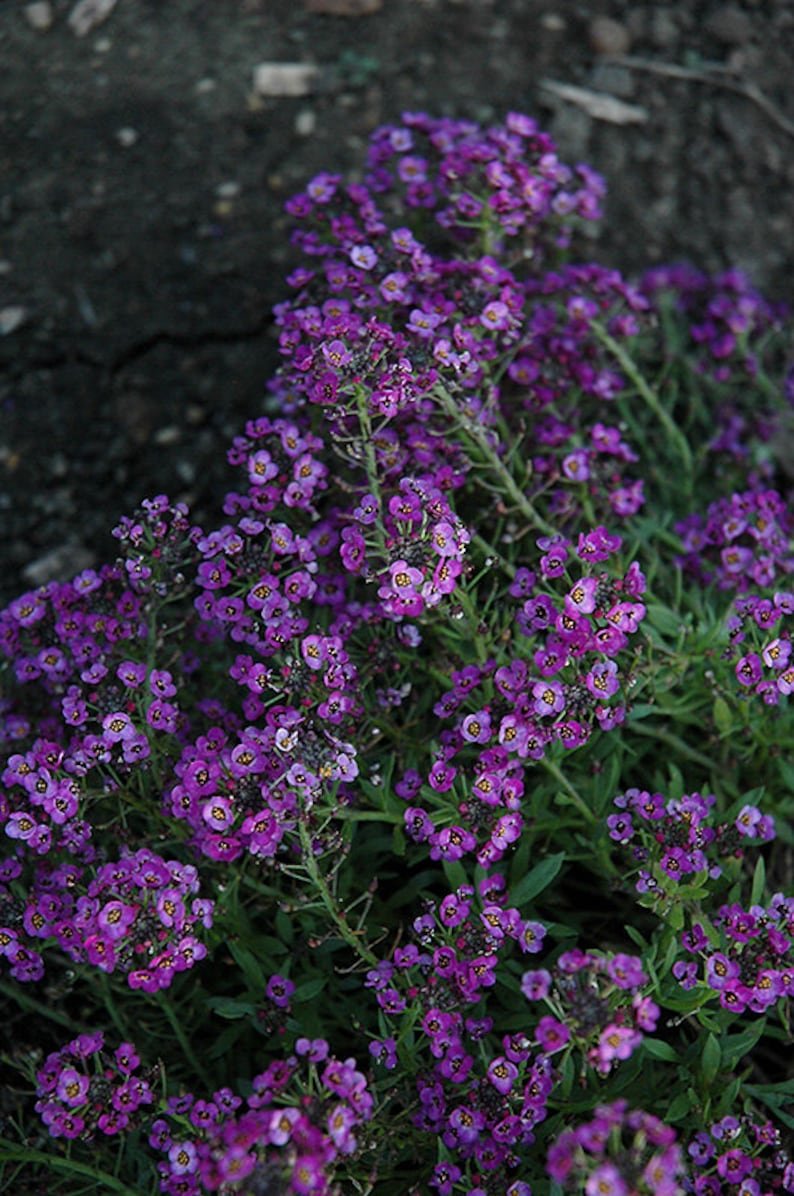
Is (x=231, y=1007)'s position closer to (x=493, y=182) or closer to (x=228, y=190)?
(x=493, y=182)

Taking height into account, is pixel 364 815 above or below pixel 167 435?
above

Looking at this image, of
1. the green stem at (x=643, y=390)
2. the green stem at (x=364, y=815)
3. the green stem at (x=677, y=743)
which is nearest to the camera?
the green stem at (x=364, y=815)

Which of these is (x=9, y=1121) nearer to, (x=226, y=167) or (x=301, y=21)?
(x=226, y=167)

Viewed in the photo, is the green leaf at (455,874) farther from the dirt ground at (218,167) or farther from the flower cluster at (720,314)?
the flower cluster at (720,314)

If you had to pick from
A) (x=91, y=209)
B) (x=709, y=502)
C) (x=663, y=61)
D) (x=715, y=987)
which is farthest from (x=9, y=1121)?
(x=663, y=61)

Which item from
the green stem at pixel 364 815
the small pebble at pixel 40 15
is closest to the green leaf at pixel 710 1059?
the green stem at pixel 364 815

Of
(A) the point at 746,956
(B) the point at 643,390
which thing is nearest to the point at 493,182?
(B) the point at 643,390

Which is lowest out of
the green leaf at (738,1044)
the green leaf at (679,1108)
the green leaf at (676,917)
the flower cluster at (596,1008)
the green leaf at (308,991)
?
the green leaf at (308,991)
